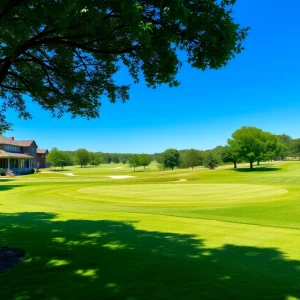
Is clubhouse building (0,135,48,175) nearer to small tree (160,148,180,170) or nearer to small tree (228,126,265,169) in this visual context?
small tree (228,126,265,169)

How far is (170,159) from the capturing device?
141 metres

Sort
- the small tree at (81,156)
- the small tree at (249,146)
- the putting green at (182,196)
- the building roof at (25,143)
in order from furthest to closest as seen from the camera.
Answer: the small tree at (81,156) < the building roof at (25,143) < the small tree at (249,146) < the putting green at (182,196)

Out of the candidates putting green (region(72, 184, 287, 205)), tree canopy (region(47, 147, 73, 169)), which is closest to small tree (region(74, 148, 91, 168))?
tree canopy (region(47, 147, 73, 169))

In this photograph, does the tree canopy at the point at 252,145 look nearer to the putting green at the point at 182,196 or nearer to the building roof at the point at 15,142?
Answer: the putting green at the point at 182,196

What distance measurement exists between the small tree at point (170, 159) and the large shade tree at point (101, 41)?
13104 centimetres

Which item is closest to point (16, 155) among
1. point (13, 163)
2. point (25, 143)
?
point (13, 163)

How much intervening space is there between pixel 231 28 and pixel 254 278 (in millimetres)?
4937

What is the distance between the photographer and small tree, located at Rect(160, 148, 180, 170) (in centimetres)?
14112

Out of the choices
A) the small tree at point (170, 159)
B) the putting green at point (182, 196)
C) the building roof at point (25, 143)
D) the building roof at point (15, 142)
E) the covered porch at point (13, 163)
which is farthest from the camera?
the small tree at point (170, 159)

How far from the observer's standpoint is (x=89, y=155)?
163 metres

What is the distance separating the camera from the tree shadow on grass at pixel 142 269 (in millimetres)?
5355

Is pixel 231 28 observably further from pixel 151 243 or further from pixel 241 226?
pixel 241 226

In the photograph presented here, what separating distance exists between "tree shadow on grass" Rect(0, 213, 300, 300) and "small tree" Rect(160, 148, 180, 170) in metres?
131

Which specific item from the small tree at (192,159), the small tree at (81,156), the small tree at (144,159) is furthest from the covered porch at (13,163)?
the small tree at (192,159)
